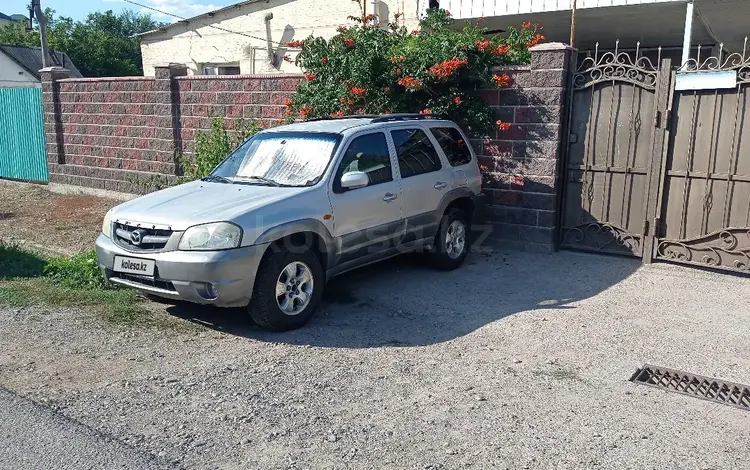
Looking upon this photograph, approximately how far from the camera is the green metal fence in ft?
49.5

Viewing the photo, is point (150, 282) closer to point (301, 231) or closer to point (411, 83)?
point (301, 231)

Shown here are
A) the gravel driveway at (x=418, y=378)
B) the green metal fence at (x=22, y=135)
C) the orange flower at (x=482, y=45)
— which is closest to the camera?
the gravel driveway at (x=418, y=378)

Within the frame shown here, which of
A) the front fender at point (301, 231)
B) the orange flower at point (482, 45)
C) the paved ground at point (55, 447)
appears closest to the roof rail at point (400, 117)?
the orange flower at point (482, 45)

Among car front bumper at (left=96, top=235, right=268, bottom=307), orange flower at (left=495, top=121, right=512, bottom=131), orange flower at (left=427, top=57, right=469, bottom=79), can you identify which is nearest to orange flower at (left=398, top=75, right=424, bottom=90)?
orange flower at (left=427, top=57, right=469, bottom=79)

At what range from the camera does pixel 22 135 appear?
15578mm

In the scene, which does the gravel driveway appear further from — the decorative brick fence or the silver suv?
the decorative brick fence

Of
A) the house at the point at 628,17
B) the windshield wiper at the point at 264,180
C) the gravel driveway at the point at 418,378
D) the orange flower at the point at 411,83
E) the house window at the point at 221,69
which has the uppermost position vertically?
the house at the point at 628,17

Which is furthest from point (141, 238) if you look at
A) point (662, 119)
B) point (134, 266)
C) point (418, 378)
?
point (662, 119)

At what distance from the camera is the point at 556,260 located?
28.1ft

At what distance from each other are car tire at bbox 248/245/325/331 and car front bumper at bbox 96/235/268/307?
11cm

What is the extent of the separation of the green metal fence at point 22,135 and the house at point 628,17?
9.33 metres

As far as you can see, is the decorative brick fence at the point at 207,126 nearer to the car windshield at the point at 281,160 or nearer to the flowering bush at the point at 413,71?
the flowering bush at the point at 413,71

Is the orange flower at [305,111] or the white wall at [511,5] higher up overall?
the white wall at [511,5]

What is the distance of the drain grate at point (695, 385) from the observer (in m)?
4.70
